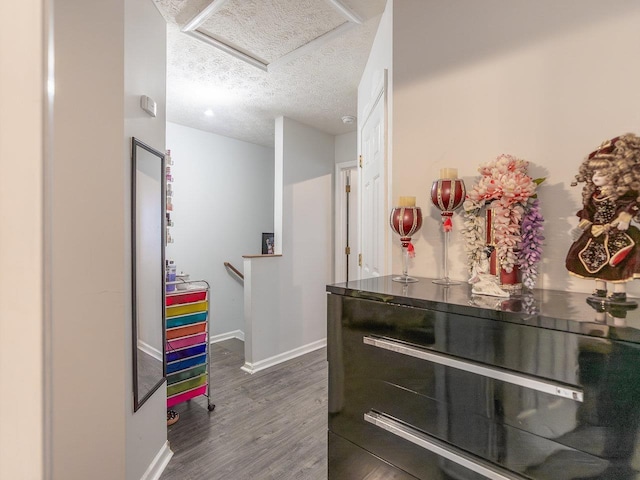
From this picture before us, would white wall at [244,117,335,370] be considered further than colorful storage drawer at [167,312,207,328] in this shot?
Yes

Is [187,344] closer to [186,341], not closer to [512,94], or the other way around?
[186,341]

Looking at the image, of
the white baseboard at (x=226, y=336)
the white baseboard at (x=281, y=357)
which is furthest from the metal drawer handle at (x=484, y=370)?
the white baseboard at (x=226, y=336)

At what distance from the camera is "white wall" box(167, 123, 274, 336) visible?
361cm

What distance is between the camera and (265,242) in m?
4.27

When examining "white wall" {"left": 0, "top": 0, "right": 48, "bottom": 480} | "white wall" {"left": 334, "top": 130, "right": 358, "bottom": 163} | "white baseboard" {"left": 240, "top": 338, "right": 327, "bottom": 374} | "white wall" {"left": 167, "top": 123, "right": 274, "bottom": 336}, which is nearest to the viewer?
"white wall" {"left": 0, "top": 0, "right": 48, "bottom": 480}

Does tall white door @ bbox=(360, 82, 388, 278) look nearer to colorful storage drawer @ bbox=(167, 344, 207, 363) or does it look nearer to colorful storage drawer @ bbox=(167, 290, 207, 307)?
colorful storage drawer @ bbox=(167, 290, 207, 307)

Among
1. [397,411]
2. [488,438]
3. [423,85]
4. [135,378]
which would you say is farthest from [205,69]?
[488,438]

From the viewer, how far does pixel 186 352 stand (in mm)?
2326

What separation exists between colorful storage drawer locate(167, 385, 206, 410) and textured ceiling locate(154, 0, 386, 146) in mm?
2430

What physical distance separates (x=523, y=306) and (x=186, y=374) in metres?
2.34

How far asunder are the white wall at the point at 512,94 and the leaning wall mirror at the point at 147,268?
131 centimetres

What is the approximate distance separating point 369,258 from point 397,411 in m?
1.41

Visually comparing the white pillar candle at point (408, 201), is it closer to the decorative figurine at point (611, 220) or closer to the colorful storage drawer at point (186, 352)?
the decorative figurine at point (611, 220)

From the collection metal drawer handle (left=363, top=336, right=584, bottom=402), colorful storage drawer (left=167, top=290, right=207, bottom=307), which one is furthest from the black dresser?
colorful storage drawer (left=167, top=290, right=207, bottom=307)
